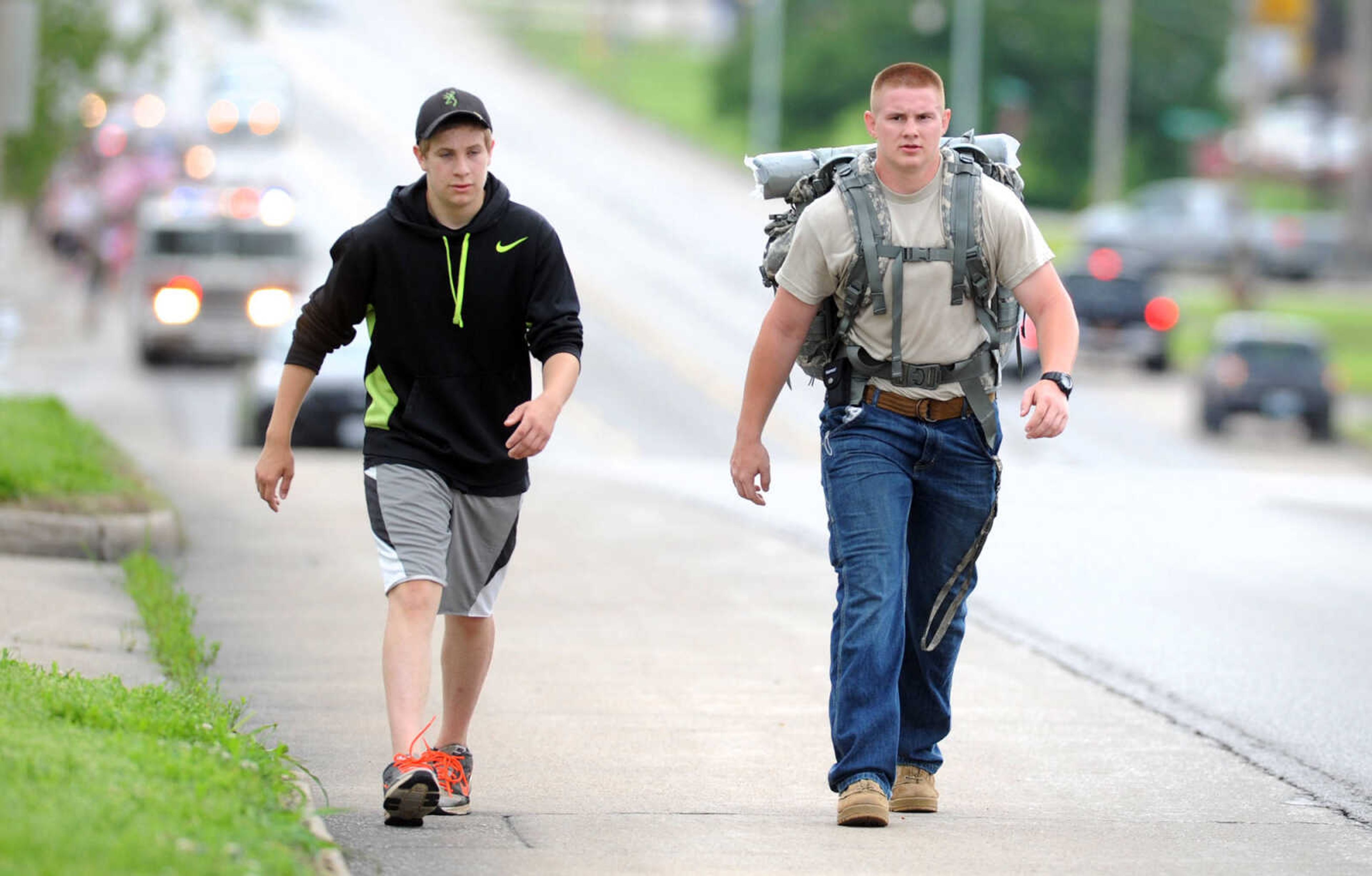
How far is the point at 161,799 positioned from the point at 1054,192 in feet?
245

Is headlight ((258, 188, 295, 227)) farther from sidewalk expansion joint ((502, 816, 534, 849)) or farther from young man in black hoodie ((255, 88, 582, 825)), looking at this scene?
sidewalk expansion joint ((502, 816, 534, 849))

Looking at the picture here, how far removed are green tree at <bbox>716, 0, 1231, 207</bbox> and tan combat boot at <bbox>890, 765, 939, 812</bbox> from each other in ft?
230

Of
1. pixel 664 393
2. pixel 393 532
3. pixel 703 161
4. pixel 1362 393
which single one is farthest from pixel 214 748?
pixel 703 161

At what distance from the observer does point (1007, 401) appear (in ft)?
116

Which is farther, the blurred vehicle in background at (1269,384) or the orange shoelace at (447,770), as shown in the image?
the blurred vehicle in background at (1269,384)

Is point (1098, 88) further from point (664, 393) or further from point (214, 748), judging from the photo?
point (214, 748)

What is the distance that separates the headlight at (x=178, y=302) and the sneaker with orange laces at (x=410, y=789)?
31241 mm

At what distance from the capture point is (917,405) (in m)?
6.41

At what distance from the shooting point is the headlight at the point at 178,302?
119 ft

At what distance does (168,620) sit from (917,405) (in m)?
3.94

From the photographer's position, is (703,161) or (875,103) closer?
(875,103)

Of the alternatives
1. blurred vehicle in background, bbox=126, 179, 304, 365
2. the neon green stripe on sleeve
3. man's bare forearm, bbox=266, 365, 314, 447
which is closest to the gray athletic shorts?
the neon green stripe on sleeve

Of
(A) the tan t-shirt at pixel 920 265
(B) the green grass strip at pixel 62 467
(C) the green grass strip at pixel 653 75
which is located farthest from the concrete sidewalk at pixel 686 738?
(C) the green grass strip at pixel 653 75

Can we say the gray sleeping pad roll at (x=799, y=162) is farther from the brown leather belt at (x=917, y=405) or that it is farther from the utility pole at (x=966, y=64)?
the utility pole at (x=966, y=64)
